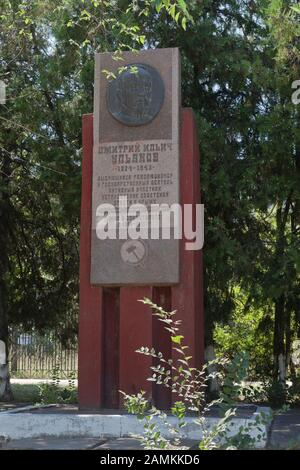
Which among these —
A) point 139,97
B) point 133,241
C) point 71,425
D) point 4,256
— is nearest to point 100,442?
point 71,425

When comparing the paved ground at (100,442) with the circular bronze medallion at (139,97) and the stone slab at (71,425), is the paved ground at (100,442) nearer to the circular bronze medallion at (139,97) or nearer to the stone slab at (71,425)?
the stone slab at (71,425)

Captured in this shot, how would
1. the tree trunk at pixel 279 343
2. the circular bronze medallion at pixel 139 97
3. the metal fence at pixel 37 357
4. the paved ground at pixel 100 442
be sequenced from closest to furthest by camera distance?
the paved ground at pixel 100 442, the circular bronze medallion at pixel 139 97, the tree trunk at pixel 279 343, the metal fence at pixel 37 357

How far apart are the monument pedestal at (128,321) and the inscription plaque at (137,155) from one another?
0.17m

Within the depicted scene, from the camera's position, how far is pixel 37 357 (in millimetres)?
22016

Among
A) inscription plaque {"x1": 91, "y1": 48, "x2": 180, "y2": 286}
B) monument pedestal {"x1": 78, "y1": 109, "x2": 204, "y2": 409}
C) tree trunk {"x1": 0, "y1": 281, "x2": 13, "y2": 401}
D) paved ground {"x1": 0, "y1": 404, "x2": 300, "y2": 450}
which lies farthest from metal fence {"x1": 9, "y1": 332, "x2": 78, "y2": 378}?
paved ground {"x1": 0, "y1": 404, "x2": 300, "y2": 450}

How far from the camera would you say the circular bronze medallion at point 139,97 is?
1004 cm

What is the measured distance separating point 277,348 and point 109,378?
573 cm

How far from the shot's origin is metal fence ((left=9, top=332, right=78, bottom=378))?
20.8 meters

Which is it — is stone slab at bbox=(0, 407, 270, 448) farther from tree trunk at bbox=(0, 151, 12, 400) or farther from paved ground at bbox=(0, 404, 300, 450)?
tree trunk at bbox=(0, 151, 12, 400)

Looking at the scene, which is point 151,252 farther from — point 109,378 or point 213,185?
point 213,185

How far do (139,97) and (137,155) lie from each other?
0.91m

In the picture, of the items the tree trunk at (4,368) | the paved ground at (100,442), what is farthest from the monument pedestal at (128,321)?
the tree trunk at (4,368)
